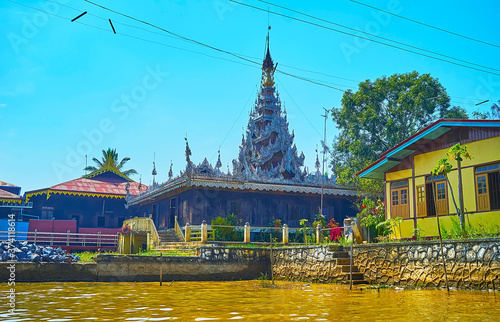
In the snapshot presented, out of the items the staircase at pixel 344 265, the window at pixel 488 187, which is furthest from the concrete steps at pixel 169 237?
the window at pixel 488 187

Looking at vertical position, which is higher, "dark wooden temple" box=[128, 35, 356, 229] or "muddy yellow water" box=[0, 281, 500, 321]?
"dark wooden temple" box=[128, 35, 356, 229]

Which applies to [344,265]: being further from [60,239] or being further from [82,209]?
[82,209]

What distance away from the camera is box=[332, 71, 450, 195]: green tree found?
112 ft

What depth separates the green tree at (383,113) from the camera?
34.3 meters

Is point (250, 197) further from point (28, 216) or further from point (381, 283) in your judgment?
point (28, 216)

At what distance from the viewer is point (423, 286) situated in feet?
45.4

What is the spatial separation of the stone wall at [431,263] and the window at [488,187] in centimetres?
337

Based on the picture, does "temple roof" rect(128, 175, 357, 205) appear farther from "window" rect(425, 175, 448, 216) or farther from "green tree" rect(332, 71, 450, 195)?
"window" rect(425, 175, 448, 216)

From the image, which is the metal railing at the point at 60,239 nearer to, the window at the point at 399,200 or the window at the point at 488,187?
the window at the point at 399,200

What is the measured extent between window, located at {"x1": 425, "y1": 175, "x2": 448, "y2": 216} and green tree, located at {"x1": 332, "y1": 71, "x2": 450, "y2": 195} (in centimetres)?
1395

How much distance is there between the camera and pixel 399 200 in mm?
19719

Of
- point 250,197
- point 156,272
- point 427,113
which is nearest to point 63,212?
point 250,197

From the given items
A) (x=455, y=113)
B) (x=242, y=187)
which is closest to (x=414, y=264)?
(x=242, y=187)

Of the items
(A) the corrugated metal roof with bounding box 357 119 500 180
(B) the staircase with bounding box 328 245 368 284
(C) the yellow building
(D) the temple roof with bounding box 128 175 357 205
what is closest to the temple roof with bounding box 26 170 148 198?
(D) the temple roof with bounding box 128 175 357 205
